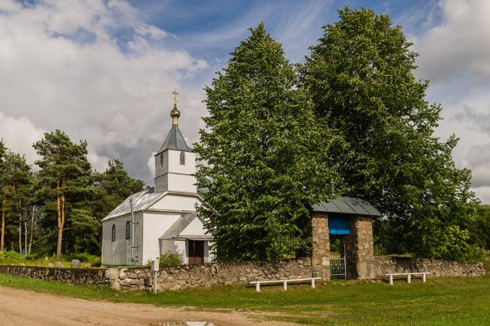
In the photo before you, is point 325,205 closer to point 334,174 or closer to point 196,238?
point 334,174

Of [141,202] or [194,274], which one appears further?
[141,202]

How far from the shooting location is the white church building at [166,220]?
36938 millimetres

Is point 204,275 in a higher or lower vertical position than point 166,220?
lower

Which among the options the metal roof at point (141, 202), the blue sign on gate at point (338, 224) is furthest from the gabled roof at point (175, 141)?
the blue sign on gate at point (338, 224)

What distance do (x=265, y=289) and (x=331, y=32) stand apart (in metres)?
18.4

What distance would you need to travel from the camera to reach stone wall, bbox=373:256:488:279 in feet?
78.5

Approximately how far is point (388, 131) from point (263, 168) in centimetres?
836

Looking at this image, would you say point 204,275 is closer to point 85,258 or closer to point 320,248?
point 320,248

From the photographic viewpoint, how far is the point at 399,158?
85.0ft

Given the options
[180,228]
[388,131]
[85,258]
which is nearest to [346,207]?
[388,131]

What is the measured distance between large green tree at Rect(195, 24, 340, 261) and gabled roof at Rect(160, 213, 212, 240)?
12763 mm

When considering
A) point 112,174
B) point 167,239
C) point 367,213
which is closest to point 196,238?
point 167,239

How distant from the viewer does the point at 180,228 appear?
122 ft

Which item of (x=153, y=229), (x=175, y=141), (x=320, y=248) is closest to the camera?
(x=320, y=248)
